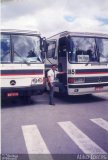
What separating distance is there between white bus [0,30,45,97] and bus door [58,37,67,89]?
1258 millimetres

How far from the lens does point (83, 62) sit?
12398 mm

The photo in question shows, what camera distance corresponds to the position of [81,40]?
12.4 metres

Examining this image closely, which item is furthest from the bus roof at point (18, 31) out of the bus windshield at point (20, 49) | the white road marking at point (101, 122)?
the white road marking at point (101, 122)

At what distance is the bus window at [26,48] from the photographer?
1154 centimetres

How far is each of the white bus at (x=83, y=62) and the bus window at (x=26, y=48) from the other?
1.24 metres

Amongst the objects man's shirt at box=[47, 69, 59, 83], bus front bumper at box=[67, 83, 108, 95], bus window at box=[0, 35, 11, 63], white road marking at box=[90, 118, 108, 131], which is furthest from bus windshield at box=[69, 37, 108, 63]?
white road marking at box=[90, 118, 108, 131]

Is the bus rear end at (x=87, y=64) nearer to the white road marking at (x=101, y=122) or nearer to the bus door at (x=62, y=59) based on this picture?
the bus door at (x=62, y=59)

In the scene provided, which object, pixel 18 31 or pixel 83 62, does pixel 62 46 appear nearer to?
pixel 83 62

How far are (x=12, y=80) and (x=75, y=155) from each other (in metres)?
5.98

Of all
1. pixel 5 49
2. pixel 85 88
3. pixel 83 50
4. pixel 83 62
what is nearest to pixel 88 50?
pixel 83 50

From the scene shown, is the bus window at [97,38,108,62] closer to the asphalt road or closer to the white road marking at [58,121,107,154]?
the asphalt road

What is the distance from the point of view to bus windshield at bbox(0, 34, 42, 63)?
1139 centimetres

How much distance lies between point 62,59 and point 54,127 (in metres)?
5.37

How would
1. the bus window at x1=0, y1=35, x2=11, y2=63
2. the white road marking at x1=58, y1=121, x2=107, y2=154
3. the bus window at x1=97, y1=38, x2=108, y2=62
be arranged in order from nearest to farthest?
1. the white road marking at x1=58, y1=121, x2=107, y2=154
2. the bus window at x1=0, y1=35, x2=11, y2=63
3. the bus window at x1=97, y1=38, x2=108, y2=62
